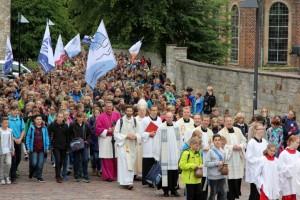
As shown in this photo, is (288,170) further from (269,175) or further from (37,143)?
(37,143)

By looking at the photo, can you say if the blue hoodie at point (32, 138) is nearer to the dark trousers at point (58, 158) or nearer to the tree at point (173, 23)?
the dark trousers at point (58, 158)

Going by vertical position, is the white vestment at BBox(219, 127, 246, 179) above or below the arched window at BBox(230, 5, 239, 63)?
below

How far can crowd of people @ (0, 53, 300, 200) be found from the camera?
14625 millimetres

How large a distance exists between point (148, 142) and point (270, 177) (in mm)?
3992

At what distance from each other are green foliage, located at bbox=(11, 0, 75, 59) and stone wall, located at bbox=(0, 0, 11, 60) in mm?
3101

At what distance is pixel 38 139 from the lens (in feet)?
60.8

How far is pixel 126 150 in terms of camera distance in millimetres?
17906

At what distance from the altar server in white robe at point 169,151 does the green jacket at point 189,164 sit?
6.63 ft

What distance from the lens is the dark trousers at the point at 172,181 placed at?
16.8m

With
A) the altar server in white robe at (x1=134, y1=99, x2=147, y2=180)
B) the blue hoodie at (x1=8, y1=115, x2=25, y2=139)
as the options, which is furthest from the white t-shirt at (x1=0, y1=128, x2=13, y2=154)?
the altar server in white robe at (x1=134, y1=99, x2=147, y2=180)

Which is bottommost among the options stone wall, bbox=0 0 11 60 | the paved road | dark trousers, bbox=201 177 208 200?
the paved road

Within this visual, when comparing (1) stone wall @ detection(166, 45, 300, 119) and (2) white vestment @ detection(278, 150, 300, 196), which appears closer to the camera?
(2) white vestment @ detection(278, 150, 300, 196)

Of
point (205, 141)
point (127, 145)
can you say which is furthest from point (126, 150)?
point (205, 141)

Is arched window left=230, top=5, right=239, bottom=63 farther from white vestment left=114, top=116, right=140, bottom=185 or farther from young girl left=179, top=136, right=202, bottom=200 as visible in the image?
young girl left=179, top=136, right=202, bottom=200
